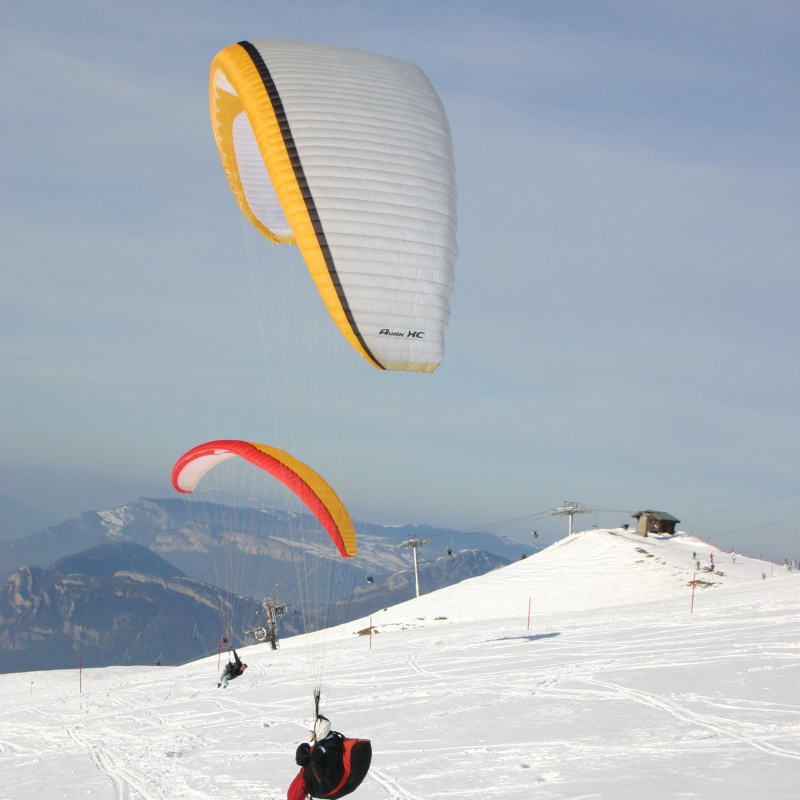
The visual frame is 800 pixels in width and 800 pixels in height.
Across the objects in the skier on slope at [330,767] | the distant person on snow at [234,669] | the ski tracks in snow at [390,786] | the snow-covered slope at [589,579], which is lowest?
the snow-covered slope at [589,579]

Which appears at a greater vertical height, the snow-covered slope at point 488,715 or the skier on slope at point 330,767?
the skier on slope at point 330,767

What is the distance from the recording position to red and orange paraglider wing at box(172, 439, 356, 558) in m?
11.0

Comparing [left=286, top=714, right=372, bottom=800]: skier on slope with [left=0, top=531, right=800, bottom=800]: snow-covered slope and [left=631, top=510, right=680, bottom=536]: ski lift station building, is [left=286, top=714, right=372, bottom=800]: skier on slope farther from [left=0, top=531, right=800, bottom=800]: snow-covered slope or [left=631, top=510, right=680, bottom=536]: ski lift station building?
[left=631, top=510, right=680, bottom=536]: ski lift station building

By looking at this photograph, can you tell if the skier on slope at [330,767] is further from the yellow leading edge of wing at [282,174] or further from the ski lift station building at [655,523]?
the ski lift station building at [655,523]

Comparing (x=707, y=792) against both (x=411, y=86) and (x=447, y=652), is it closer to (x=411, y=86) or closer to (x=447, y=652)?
(x=411, y=86)

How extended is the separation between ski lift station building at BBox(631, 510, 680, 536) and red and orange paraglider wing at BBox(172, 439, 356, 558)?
34.7 meters

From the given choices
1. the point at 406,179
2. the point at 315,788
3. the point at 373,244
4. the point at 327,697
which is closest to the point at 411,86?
the point at 406,179

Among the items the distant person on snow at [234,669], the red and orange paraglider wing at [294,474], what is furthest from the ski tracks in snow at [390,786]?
the distant person on snow at [234,669]

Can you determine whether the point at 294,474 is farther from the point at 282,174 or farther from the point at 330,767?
the point at 330,767

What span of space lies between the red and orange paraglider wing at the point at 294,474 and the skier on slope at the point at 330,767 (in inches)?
174

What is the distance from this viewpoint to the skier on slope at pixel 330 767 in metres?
6.11

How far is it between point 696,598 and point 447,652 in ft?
29.5

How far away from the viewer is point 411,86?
10633 mm

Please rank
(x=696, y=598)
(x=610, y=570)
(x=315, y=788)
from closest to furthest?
(x=315, y=788)
(x=696, y=598)
(x=610, y=570)
